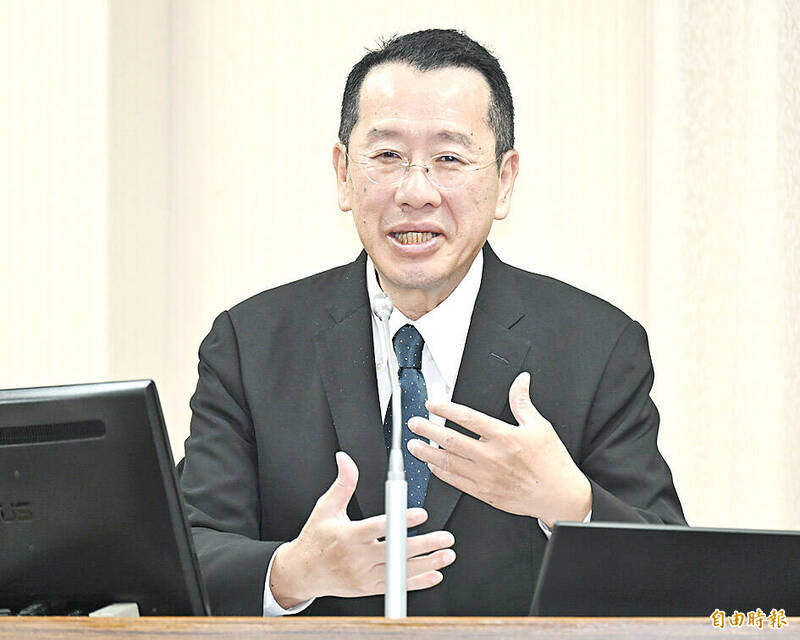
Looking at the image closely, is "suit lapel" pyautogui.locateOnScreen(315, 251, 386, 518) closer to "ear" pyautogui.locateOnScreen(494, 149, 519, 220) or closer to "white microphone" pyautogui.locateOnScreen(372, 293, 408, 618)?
"ear" pyautogui.locateOnScreen(494, 149, 519, 220)

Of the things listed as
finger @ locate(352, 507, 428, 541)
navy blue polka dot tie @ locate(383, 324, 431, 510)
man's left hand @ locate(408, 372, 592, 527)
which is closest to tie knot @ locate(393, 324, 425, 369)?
navy blue polka dot tie @ locate(383, 324, 431, 510)

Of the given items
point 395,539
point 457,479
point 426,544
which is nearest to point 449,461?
point 457,479

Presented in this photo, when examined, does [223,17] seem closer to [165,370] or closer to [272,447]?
[165,370]

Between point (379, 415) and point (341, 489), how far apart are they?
55 centimetres

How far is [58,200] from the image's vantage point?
294 centimetres

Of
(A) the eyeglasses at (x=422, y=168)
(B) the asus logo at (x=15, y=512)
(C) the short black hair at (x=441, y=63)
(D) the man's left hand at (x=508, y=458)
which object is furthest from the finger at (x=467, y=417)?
(C) the short black hair at (x=441, y=63)

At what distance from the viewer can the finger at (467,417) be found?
57.2 inches

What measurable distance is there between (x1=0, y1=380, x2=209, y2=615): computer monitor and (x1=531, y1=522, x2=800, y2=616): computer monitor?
420mm

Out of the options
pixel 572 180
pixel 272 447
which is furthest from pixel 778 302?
pixel 272 447

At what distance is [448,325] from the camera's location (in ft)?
6.84

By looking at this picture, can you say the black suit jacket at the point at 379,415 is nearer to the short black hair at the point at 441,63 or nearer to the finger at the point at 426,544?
the short black hair at the point at 441,63

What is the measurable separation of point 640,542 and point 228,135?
2298 millimetres

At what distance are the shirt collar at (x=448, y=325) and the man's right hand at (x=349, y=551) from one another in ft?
1.93

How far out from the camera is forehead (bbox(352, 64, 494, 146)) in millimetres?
1989
